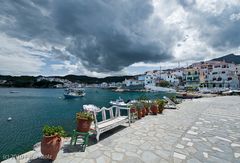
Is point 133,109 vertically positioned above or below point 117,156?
above

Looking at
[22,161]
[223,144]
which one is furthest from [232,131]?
[22,161]

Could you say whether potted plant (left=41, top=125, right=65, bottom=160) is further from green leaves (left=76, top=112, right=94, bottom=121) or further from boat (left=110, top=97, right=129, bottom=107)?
boat (left=110, top=97, right=129, bottom=107)

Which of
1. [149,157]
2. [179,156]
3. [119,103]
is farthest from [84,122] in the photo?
[119,103]

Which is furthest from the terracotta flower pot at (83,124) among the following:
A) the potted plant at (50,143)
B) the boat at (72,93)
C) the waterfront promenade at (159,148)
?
the boat at (72,93)

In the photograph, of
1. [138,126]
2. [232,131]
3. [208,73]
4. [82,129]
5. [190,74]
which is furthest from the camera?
[190,74]

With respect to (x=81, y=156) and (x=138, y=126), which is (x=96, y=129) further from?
(x=138, y=126)

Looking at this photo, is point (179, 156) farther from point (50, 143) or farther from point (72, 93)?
point (72, 93)

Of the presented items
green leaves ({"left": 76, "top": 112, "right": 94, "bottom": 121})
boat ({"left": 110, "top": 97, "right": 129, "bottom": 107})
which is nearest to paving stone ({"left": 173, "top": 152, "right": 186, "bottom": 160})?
green leaves ({"left": 76, "top": 112, "right": 94, "bottom": 121})

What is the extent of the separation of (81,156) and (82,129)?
87 cm

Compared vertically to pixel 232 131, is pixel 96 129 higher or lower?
higher

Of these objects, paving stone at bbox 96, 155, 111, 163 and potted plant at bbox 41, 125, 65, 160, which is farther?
paving stone at bbox 96, 155, 111, 163

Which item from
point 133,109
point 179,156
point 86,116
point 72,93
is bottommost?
point 72,93

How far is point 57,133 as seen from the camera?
13.5 ft

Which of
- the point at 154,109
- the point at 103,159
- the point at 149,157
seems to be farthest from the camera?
the point at 154,109
